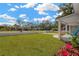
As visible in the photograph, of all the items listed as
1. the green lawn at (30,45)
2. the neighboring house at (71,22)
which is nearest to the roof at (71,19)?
the neighboring house at (71,22)

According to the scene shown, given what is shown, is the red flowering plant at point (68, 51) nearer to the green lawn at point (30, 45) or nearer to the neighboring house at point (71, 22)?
the green lawn at point (30, 45)

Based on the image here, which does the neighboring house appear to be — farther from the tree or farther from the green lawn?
the green lawn

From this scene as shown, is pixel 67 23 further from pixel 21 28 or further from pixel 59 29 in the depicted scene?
pixel 21 28

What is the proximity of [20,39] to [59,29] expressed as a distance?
757mm

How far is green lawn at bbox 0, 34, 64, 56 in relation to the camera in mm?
3768

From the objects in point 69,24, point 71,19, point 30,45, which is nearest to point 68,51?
point 69,24

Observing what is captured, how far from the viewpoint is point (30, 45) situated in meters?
3.82

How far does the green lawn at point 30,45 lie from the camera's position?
377cm

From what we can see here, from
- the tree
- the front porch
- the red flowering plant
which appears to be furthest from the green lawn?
the tree

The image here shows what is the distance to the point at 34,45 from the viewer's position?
3812mm

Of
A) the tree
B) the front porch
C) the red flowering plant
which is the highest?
the tree

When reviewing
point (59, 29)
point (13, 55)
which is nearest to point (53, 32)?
point (59, 29)

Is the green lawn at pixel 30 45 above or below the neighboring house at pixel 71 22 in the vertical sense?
below

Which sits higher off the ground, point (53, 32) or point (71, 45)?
point (53, 32)
